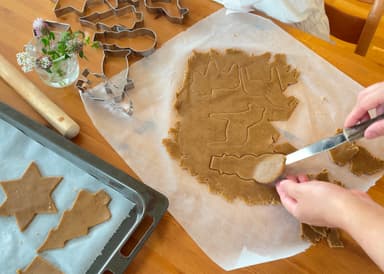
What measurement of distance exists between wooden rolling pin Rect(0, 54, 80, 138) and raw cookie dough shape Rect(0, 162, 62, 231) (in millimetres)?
85

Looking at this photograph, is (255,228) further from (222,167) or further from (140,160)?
(140,160)

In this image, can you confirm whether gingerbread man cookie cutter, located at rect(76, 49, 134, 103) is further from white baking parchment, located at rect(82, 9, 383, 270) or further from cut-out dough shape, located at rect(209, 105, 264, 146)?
cut-out dough shape, located at rect(209, 105, 264, 146)

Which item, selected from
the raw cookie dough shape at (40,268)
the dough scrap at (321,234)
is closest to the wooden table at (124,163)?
the dough scrap at (321,234)

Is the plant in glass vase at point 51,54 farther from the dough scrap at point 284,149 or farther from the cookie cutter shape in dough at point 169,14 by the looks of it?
the dough scrap at point 284,149

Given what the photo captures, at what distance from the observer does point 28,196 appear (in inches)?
26.2

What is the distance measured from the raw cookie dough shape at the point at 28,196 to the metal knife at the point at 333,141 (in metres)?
0.41

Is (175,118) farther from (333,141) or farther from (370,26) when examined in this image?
(370,26)

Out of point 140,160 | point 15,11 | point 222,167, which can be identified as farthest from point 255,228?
point 15,11

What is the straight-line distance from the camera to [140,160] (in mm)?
717

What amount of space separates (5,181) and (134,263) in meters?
0.27

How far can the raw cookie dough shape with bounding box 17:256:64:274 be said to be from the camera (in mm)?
603

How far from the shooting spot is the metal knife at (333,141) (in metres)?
0.60

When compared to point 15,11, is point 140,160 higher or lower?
lower

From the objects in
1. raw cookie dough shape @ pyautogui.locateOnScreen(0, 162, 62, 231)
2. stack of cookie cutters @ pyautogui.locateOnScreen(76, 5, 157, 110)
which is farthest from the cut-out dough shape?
raw cookie dough shape @ pyautogui.locateOnScreen(0, 162, 62, 231)
